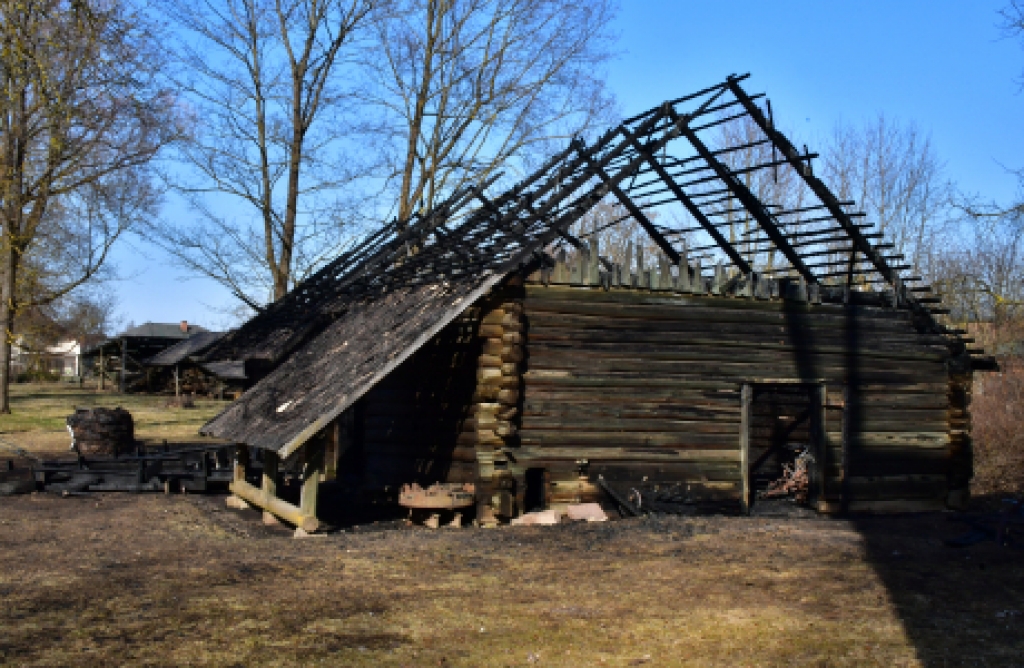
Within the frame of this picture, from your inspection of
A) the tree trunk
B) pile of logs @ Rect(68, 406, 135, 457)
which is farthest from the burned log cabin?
the tree trunk

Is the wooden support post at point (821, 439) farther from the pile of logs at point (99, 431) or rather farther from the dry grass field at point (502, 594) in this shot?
the pile of logs at point (99, 431)

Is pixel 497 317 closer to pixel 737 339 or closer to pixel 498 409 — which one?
pixel 498 409

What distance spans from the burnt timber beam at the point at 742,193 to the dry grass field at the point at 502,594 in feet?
14.6

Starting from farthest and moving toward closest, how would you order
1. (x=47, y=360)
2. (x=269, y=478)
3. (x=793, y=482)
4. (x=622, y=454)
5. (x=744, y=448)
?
(x=47, y=360), (x=793, y=482), (x=744, y=448), (x=622, y=454), (x=269, y=478)

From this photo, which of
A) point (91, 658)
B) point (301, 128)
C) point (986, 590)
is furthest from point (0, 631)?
point (301, 128)

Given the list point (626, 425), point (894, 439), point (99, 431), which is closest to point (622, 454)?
point (626, 425)

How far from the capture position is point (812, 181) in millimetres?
13789

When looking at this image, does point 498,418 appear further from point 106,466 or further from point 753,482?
point 106,466

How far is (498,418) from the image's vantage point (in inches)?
496

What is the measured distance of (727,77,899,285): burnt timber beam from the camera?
43.9ft

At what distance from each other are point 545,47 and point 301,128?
7.86 m

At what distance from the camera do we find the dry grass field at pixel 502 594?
6.78 m

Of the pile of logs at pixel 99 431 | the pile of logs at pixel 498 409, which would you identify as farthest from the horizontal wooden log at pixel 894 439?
the pile of logs at pixel 99 431

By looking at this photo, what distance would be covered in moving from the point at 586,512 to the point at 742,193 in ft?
17.9
